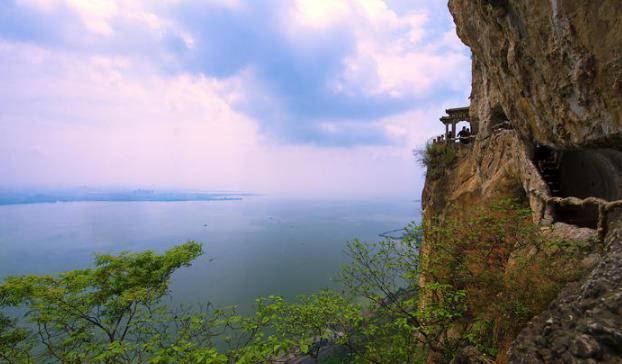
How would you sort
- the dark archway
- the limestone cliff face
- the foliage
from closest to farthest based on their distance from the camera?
the limestone cliff face
the foliage
the dark archway

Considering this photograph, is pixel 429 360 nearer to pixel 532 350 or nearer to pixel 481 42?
pixel 532 350

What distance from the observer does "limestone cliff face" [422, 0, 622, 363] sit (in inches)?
141

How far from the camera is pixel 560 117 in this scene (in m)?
7.08

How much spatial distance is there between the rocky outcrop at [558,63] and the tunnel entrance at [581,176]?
2.54m

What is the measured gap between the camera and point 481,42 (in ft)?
31.6

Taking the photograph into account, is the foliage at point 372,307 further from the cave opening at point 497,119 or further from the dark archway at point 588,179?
the cave opening at point 497,119

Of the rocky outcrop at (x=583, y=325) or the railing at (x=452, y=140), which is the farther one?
the railing at (x=452, y=140)

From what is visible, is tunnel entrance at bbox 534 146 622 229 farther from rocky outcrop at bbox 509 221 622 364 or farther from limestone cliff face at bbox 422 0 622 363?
rocky outcrop at bbox 509 221 622 364

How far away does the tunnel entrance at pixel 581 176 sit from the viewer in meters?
8.80

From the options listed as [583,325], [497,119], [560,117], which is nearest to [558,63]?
[560,117]

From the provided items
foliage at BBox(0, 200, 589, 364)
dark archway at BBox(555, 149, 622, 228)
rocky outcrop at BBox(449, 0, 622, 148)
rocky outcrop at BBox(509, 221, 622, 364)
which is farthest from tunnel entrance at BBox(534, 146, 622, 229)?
rocky outcrop at BBox(509, 221, 622, 364)

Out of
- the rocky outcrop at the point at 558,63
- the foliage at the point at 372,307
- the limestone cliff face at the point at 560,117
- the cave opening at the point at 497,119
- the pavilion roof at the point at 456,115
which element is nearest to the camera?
the limestone cliff face at the point at 560,117

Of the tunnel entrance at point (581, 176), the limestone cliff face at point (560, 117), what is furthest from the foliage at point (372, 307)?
the tunnel entrance at point (581, 176)

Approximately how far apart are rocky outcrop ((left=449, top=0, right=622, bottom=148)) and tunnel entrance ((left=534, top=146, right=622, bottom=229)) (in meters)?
2.54
